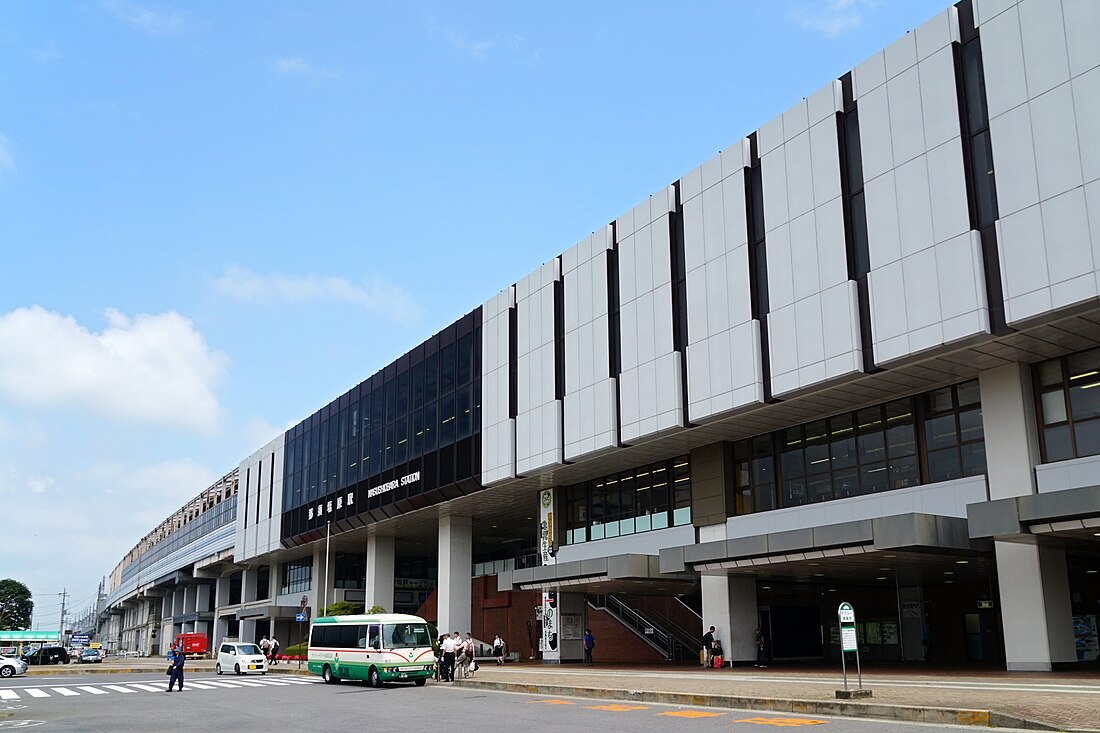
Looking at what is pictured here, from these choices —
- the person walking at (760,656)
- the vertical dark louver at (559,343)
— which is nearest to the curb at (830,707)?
the person walking at (760,656)

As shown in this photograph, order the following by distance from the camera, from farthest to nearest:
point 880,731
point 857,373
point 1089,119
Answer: point 857,373, point 1089,119, point 880,731

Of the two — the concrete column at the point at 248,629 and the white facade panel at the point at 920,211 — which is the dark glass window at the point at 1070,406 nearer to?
the white facade panel at the point at 920,211

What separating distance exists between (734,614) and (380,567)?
33890 mm

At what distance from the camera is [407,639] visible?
3288 cm

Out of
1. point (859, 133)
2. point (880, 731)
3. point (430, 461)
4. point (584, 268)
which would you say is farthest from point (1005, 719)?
point (430, 461)

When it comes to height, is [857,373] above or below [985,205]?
below

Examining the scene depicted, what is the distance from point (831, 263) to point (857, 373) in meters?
3.46

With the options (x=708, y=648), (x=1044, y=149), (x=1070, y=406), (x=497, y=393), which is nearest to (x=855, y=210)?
(x=1044, y=149)

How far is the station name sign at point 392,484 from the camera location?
52641mm

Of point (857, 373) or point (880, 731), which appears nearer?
point (880, 731)

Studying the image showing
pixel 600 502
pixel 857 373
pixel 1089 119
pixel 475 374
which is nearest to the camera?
pixel 1089 119

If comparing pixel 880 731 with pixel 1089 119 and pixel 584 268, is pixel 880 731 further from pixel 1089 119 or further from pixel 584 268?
pixel 584 268

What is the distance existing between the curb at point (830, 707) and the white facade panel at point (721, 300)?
1068cm

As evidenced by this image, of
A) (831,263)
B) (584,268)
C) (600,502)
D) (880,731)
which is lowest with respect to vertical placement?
(880,731)
